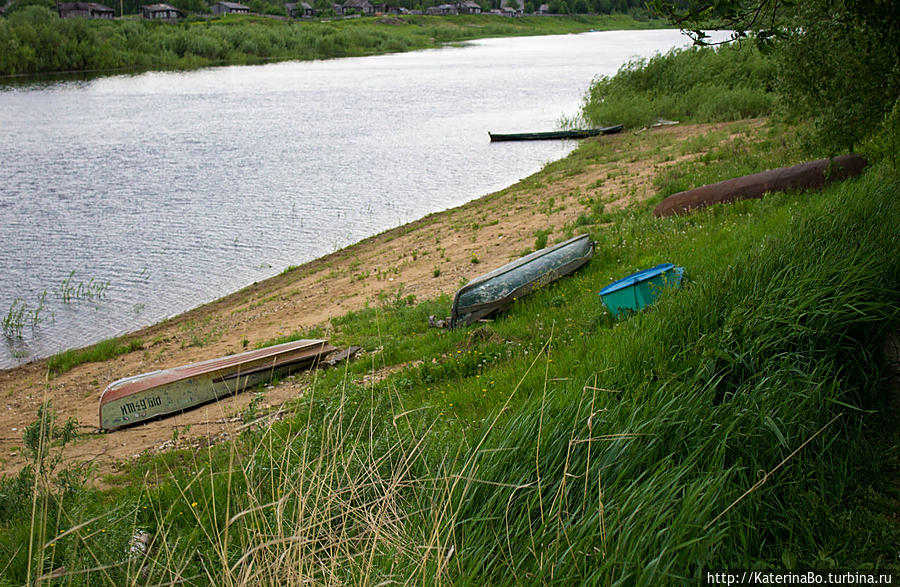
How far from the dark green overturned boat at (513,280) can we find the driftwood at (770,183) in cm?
261

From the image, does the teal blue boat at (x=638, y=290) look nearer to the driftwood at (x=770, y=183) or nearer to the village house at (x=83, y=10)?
the driftwood at (x=770, y=183)

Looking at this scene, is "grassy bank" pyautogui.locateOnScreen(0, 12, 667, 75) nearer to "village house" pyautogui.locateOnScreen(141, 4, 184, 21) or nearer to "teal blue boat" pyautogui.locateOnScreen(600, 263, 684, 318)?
"village house" pyautogui.locateOnScreen(141, 4, 184, 21)

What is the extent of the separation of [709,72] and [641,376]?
94.9 ft

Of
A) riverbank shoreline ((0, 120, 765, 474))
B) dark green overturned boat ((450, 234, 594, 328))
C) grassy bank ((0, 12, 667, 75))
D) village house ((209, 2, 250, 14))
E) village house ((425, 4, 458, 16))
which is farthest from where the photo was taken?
village house ((425, 4, 458, 16))

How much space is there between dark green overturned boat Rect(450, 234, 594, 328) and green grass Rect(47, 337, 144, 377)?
6.29 m

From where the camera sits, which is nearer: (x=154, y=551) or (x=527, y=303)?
(x=154, y=551)

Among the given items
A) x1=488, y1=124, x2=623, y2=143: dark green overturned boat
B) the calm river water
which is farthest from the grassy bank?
x1=488, y1=124, x2=623, y2=143: dark green overturned boat

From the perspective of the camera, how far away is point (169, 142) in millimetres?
31016

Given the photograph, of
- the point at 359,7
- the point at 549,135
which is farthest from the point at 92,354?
the point at 359,7

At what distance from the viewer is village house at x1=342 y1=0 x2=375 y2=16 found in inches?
4926

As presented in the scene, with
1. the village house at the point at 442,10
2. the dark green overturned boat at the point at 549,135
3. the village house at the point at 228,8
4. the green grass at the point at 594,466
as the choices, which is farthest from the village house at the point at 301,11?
the green grass at the point at 594,466

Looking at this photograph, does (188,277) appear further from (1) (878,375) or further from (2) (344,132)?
(2) (344,132)

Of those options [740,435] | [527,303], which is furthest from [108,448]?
[740,435]

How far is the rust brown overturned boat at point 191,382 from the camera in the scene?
360 inches
